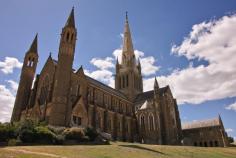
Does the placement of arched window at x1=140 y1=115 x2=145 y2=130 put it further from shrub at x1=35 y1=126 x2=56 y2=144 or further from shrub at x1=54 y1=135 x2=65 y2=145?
shrub at x1=35 y1=126 x2=56 y2=144

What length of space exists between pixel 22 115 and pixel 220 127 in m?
58.4

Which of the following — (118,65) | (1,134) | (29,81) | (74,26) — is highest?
(118,65)

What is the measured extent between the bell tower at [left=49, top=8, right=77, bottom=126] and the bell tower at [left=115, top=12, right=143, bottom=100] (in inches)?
1423

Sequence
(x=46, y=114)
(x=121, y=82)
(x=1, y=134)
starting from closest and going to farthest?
(x=1, y=134) < (x=46, y=114) < (x=121, y=82)

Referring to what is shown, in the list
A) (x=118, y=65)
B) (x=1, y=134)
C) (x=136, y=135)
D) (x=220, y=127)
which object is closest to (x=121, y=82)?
(x=118, y=65)

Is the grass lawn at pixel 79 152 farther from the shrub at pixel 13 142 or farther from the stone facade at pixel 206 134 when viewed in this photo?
the stone facade at pixel 206 134

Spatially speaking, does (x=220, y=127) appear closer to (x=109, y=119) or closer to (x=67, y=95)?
(x=109, y=119)

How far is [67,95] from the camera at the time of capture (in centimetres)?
4488

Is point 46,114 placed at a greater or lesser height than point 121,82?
lesser

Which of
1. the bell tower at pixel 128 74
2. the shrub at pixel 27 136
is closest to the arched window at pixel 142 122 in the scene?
the bell tower at pixel 128 74

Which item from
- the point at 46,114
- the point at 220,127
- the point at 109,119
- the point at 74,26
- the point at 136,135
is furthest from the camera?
the point at 220,127

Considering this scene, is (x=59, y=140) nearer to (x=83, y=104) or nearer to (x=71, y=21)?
(x=83, y=104)

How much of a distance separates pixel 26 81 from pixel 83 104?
15.6 m

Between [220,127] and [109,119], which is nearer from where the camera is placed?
[109,119]
